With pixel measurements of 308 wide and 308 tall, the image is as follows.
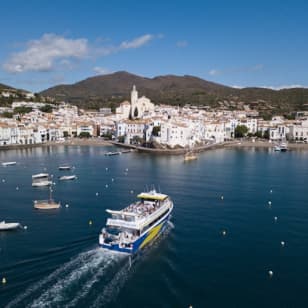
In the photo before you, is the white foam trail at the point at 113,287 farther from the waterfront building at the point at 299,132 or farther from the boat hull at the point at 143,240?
the waterfront building at the point at 299,132

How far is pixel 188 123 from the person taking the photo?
72.2m

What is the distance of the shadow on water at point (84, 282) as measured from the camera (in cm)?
1302

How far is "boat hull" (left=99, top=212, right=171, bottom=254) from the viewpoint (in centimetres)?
1680

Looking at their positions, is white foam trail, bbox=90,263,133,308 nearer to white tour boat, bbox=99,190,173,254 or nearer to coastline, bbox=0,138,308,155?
white tour boat, bbox=99,190,173,254

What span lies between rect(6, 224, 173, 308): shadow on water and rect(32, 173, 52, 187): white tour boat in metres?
17.8

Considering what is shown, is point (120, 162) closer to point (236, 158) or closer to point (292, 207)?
point (236, 158)

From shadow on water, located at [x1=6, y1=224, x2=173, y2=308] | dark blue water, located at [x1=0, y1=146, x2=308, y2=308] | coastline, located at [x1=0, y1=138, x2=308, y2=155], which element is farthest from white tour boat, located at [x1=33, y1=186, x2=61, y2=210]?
coastline, located at [x1=0, y1=138, x2=308, y2=155]

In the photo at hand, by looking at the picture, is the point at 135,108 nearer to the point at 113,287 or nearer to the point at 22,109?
the point at 22,109

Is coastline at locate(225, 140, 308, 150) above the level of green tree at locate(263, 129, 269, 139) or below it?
below

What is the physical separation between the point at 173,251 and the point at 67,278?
5570mm

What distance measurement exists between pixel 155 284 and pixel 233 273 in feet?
11.8

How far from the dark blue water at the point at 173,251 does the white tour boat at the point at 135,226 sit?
1.68 ft

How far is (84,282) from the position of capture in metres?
14.2

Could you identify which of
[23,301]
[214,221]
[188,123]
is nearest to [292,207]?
[214,221]
